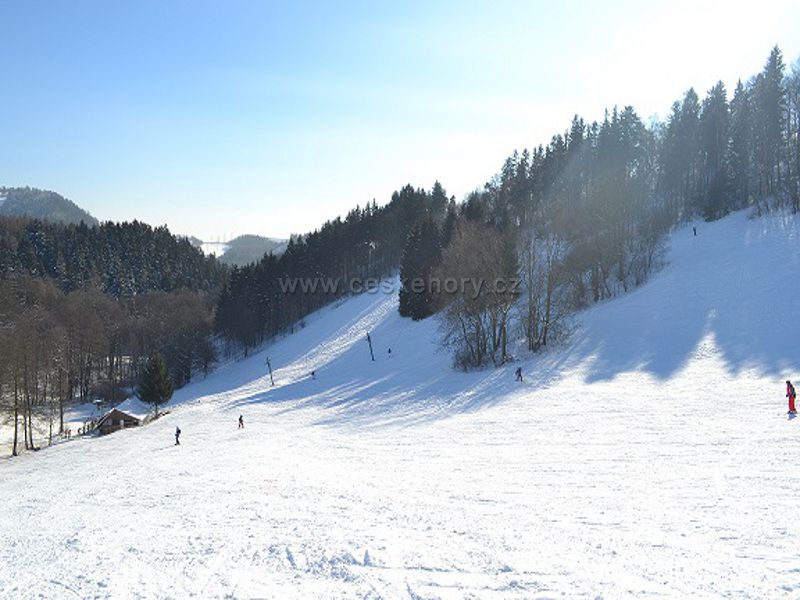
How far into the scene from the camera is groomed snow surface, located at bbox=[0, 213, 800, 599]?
27.5ft

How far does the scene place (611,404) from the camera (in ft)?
76.9

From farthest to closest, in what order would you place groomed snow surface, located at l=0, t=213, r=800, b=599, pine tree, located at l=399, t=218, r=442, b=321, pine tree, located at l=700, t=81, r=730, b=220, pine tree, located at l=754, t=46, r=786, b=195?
pine tree, located at l=700, t=81, r=730, b=220 → pine tree, located at l=754, t=46, r=786, b=195 → pine tree, located at l=399, t=218, r=442, b=321 → groomed snow surface, located at l=0, t=213, r=800, b=599

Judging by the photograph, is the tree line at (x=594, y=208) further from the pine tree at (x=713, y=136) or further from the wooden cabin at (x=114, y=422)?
the wooden cabin at (x=114, y=422)

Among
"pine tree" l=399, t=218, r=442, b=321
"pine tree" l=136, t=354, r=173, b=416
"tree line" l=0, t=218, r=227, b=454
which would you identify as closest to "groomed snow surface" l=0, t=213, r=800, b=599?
"pine tree" l=136, t=354, r=173, b=416

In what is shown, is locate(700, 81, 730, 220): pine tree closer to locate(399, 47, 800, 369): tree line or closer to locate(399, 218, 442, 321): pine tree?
locate(399, 47, 800, 369): tree line

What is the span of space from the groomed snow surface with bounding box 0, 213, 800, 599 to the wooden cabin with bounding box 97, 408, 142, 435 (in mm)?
4390

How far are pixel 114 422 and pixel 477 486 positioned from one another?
40.2 meters

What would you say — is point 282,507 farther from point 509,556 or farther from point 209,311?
point 209,311

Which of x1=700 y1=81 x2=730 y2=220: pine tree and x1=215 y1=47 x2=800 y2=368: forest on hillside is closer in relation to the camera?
x1=215 y1=47 x2=800 y2=368: forest on hillside

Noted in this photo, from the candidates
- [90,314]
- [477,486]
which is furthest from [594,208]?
[90,314]

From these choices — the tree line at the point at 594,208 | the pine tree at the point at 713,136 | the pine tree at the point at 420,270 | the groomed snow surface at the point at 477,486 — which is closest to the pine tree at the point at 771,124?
the tree line at the point at 594,208

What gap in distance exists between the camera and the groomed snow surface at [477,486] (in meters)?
8.38

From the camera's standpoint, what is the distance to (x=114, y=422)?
141 feet

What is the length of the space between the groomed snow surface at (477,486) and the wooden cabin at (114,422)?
173 inches
